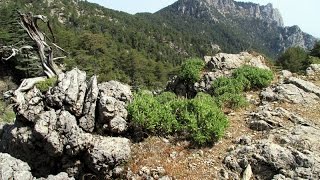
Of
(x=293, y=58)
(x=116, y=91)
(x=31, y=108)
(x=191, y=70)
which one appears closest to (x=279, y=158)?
(x=116, y=91)

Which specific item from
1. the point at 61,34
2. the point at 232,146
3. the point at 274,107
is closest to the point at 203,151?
the point at 232,146

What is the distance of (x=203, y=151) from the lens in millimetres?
14602

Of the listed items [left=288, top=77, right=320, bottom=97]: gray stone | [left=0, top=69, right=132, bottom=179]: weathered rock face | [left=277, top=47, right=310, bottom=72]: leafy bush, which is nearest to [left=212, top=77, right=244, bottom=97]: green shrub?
[left=288, top=77, right=320, bottom=97]: gray stone

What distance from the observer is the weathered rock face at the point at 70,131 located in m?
13.9

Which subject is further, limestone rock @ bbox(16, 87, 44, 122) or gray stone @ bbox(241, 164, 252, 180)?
limestone rock @ bbox(16, 87, 44, 122)

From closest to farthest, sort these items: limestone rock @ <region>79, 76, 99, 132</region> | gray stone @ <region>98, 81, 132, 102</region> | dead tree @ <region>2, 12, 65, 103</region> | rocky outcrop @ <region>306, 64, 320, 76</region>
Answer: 1. limestone rock @ <region>79, 76, 99, 132</region>
2. gray stone @ <region>98, 81, 132, 102</region>
3. dead tree @ <region>2, 12, 65, 103</region>
4. rocky outcrop @ <region>306, 64, 320, 76</region>

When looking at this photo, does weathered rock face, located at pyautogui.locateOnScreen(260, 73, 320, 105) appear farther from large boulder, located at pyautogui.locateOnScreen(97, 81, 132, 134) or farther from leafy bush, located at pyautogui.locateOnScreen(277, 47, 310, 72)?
leafy bush, located at pyautogui.locateOnScreen(277, 47, 310, 72)

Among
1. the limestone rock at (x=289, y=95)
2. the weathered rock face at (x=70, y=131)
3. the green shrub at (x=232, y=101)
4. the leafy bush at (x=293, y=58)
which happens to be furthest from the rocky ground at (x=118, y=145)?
the leafy bush at (x=293, y=58)

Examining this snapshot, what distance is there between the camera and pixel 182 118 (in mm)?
15430

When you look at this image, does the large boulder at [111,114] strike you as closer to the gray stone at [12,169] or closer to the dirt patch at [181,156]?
the dirt patch at [181,156]

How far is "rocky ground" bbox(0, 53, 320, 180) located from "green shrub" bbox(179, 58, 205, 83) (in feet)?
20.0

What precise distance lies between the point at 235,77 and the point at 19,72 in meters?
67.6

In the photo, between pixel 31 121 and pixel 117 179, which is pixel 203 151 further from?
pixel 31 121

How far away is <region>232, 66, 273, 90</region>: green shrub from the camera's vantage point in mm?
20042
